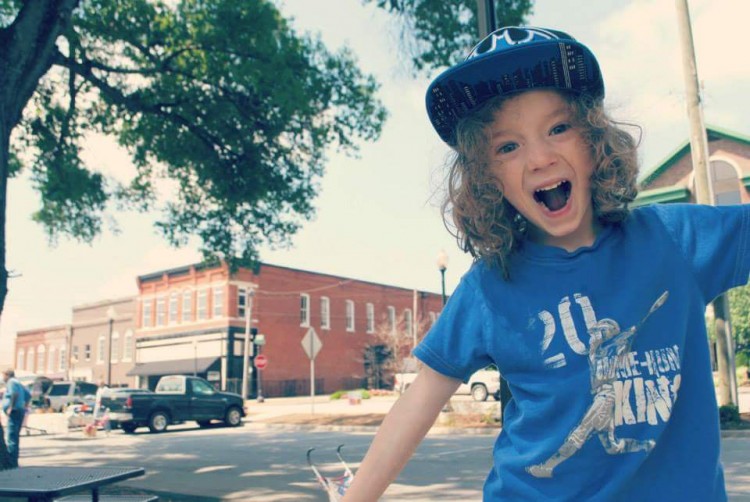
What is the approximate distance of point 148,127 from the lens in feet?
41.8

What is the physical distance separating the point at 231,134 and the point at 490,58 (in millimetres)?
11211

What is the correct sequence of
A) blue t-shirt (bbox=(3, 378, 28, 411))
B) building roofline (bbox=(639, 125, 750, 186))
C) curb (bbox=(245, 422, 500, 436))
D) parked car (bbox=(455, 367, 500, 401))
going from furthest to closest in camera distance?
building roofline (bbox=(639, 125, 750, 186)) → parked car (bbox=(455, 367, 500, 401)) → curb (bbox=(245, 422, 500, 436)) → blue t-shirt (bbox=(3, 378, 28, 411))

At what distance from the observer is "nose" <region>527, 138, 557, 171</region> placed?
1563 millimetres

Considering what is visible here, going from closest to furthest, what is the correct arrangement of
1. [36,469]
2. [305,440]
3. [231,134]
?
1. [36,469]
2. [231,134]
3. [305,440]

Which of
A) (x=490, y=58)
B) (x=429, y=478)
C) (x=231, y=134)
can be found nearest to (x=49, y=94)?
(x=231, y=134)

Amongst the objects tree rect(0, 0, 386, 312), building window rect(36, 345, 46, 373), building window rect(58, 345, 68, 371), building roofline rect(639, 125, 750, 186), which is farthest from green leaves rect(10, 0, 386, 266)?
building window rect(36, 345, 46, 373)

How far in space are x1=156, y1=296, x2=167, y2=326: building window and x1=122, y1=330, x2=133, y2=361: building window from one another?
3.76 metres

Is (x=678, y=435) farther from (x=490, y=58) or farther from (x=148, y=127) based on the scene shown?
→ (x=148, y=127)

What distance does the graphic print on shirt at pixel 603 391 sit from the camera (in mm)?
1384

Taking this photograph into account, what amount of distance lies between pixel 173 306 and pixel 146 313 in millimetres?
3065

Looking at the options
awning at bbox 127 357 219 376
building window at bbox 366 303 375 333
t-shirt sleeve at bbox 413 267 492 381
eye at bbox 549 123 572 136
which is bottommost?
t-shirt sleeve at bbox 413 267 492 381

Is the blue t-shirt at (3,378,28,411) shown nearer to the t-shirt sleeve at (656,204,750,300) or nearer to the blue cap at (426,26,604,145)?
the blue cap at (426,26,604,145)

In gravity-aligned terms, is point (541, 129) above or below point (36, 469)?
above

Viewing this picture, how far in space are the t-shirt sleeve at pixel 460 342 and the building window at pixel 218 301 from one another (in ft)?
142
